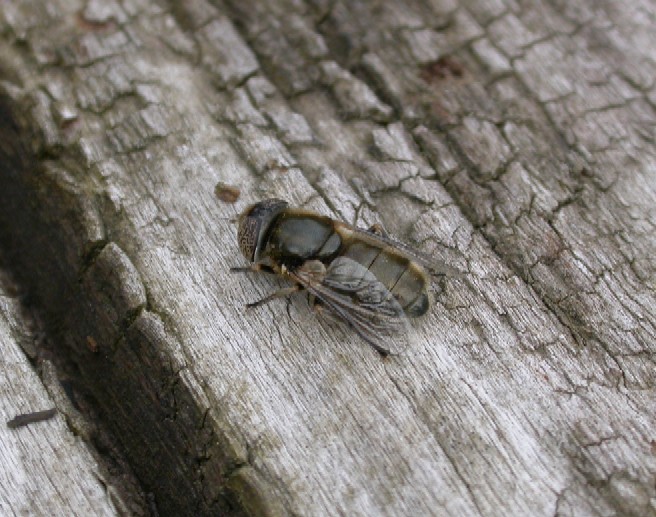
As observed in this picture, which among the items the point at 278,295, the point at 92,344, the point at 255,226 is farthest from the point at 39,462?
the point at 255,226

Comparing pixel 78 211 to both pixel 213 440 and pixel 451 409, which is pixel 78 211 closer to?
pixel 213 440

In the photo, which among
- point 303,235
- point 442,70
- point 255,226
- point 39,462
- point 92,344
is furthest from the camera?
point 442,70

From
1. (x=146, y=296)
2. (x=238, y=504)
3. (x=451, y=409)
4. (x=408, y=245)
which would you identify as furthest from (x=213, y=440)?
(x=408, y=245)

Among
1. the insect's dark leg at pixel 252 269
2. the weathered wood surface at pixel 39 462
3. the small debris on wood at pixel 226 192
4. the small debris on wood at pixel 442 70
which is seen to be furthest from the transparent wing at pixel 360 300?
the small debris on wood at pixel 442 70

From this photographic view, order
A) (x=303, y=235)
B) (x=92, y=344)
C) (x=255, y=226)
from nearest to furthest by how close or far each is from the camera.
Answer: (x=92, y=344)
(x=255, y=226)
(x=303, y=235)

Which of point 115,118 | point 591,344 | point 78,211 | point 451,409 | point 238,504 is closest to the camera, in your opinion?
point 238,504

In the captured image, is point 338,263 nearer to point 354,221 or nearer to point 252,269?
point 354,221
